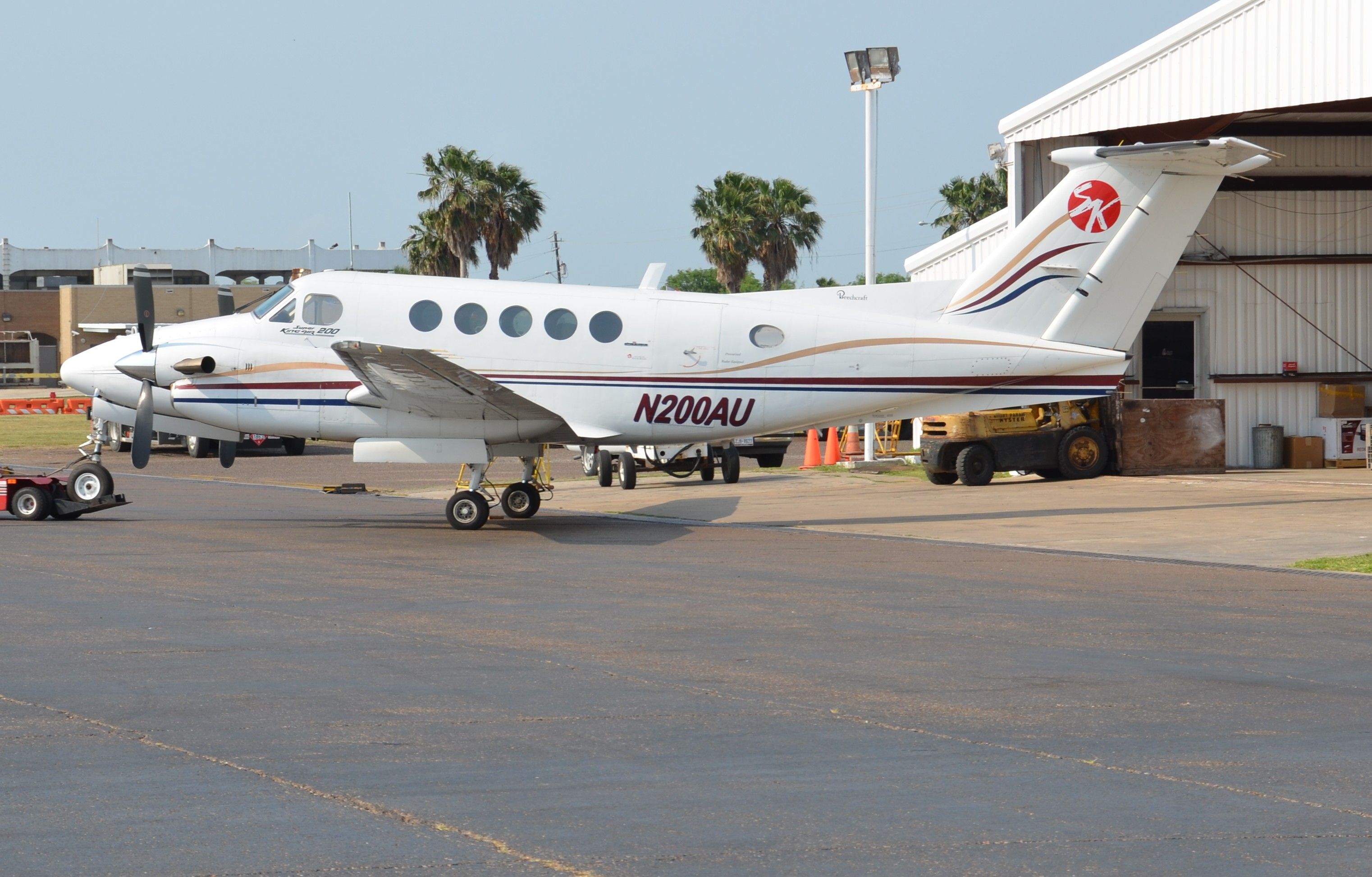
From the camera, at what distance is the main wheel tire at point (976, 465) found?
2556 centimetres

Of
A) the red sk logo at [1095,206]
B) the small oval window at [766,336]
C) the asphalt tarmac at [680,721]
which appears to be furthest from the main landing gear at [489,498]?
the red sk logo at [1095,206]

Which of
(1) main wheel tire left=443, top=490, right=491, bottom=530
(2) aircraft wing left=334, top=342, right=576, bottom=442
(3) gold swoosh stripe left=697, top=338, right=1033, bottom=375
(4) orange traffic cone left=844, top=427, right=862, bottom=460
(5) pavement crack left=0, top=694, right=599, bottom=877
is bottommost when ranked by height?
(5) pavement crack left=0, top=694, right=599, bottom=877

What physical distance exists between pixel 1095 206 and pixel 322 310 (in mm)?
10645

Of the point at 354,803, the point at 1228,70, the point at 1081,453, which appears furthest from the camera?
the point at 1081,453

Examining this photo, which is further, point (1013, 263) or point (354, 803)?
point (1013, 263)

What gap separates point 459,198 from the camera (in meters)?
56.0

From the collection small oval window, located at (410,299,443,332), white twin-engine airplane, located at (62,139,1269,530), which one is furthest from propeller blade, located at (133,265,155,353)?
small oval window, located at (410,299,443,332)

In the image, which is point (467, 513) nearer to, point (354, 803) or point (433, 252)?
point (354, 803)

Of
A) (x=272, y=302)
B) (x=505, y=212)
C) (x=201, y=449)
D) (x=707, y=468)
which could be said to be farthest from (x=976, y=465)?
(x=505, y=212)

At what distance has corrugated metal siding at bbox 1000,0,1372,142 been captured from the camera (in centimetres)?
2386

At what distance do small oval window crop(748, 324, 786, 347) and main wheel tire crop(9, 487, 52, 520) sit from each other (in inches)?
387

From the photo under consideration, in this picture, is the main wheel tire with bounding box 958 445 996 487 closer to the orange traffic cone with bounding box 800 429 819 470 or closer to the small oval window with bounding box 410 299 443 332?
the orange traffic cone with bounding box 800 429 819 470

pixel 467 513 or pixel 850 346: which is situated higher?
pixel 850 346

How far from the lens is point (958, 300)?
19.5 metres
